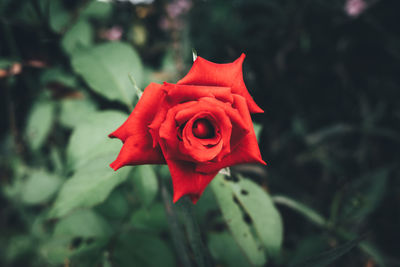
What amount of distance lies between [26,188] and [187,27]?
1358mm

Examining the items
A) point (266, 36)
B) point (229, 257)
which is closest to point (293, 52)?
point (266, 36)

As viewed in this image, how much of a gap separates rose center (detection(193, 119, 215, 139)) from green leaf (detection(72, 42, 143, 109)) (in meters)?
0.38

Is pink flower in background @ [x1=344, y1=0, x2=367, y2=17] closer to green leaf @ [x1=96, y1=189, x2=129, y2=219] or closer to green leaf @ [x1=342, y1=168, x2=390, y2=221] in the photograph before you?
green leaf @ [x1=342, y1=168, x2=390, y2=221]

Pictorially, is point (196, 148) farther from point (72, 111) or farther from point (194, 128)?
point (72, 111)

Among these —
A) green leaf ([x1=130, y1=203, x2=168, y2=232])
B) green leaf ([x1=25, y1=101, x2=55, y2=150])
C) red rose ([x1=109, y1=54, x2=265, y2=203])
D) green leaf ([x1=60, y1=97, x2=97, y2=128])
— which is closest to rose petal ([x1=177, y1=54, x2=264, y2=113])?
red rose ([x1=109, y1=54, x2=265, y2=203])

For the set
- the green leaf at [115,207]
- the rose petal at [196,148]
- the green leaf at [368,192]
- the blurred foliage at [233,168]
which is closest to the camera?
the rose petal at [196,148]

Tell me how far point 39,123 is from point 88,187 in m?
0.61

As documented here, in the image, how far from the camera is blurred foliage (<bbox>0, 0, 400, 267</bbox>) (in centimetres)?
70

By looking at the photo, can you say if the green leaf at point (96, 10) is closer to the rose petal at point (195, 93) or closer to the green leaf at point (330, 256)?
the rose petal at point (195, 93)

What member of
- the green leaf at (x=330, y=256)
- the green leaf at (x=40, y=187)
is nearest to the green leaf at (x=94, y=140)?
the green leaf at (x=40, y=187)

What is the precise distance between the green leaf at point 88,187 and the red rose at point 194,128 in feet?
0.70

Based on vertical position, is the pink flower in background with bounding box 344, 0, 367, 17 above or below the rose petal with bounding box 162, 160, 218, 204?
above

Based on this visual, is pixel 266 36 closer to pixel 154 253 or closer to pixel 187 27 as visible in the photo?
pixel 187 27

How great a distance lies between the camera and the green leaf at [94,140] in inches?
25.6
